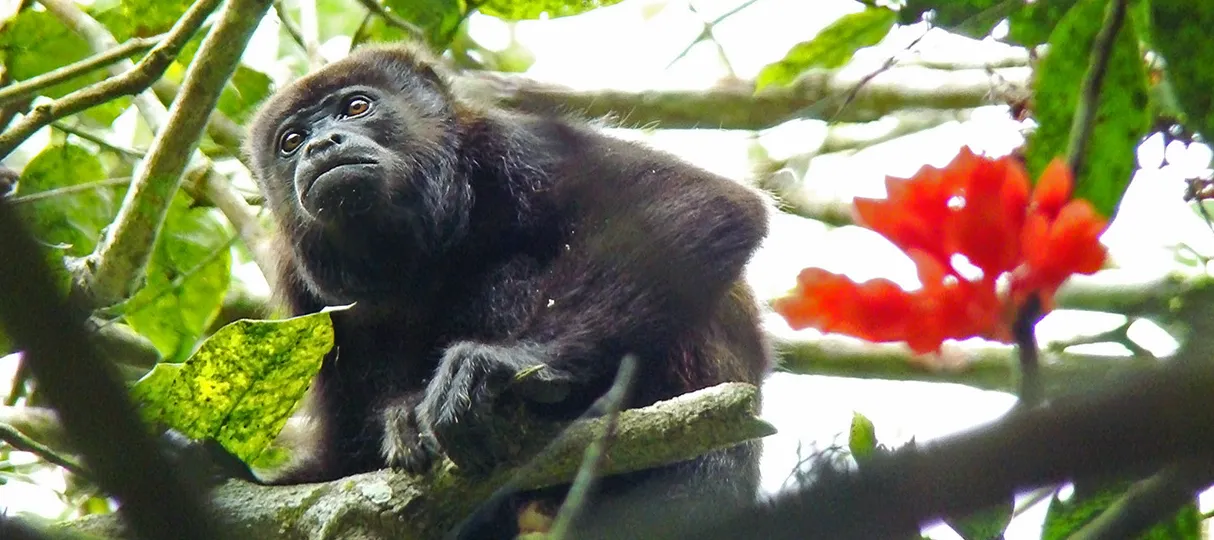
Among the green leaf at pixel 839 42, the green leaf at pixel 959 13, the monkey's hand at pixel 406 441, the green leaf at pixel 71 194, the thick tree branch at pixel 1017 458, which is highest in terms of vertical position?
the green leaf at pixel 71 194

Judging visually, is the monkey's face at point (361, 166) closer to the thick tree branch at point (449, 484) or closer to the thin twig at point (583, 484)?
the thick tree branch at point (449, 484)

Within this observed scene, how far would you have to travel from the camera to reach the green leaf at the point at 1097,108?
147 centimetres

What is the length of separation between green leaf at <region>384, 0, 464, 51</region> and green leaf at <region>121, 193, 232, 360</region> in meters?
0.86

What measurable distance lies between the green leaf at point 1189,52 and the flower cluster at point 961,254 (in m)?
0.55

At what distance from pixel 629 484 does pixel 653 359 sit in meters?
0.32

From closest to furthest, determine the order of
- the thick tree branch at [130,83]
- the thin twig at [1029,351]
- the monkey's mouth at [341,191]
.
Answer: the thin twig at [1029,351] → the thick tree branch at [130,83] → the monkey's mouth at [341,191]

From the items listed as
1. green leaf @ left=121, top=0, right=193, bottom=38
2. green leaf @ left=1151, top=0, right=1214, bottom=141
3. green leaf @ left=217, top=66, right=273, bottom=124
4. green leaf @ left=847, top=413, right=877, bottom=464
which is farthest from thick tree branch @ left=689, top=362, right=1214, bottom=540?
green leaf @ left=217, top=66, right=273, bottom=124

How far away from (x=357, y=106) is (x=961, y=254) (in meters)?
3.15

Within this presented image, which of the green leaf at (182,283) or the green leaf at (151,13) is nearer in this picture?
the green leaf at (182,283)

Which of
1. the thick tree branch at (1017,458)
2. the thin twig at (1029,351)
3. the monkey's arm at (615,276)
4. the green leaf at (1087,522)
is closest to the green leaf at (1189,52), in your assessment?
the green leaf at (1087,522)

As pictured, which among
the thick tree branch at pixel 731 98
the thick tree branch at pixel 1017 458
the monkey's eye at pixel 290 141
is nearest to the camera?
the thick tree branch at pixel 1017 458

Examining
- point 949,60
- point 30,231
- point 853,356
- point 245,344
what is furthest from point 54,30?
point 30,231

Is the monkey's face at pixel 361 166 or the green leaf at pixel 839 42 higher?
the monkey's face at pixel 361 166

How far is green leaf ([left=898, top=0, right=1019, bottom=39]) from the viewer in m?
1.80
